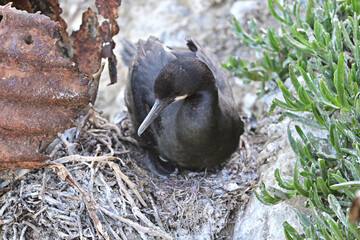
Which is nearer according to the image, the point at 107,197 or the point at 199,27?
the point at 107,197

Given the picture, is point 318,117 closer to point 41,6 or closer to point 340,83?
point 340,83

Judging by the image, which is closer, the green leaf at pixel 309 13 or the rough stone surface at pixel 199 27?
the green leaf at pixel 309 13

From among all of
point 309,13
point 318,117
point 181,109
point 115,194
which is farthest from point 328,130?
point 115,194

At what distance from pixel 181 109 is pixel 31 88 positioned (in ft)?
3.41

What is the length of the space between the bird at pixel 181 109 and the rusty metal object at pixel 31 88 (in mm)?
575

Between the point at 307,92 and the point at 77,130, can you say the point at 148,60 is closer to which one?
the point at 77,130

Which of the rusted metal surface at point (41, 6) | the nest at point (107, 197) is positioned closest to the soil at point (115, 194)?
the nest at point (107, 197)

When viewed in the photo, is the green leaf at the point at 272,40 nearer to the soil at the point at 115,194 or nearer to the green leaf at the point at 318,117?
the soil at the point at 115,194

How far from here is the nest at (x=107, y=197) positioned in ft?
9.61

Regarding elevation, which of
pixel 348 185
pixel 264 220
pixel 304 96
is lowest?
pixel 264 220

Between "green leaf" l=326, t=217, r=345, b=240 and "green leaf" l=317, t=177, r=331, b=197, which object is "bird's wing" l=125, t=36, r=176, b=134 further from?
"green leaf" l=326, t=217, r=345, b=240

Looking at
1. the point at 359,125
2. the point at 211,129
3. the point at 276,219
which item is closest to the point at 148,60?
the point at 211,129

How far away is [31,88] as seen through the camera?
2764mm

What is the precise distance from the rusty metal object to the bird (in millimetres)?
575
